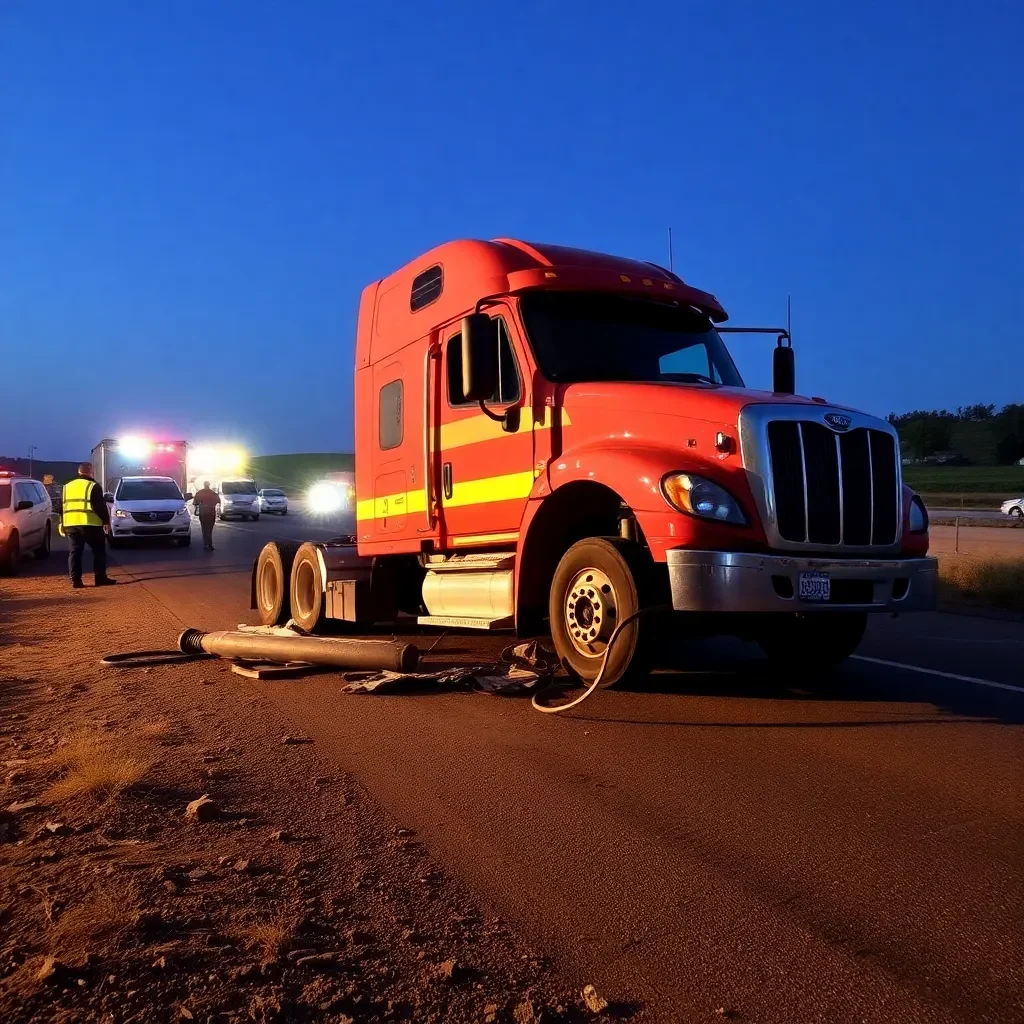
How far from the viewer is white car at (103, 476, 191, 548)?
26.2 metres

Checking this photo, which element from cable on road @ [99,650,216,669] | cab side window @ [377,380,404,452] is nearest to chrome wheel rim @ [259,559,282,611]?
cable on road @ [99,650,216,669]

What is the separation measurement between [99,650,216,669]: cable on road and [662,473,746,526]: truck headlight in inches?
179

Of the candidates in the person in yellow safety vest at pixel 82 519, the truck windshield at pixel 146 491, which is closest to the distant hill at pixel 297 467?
the truck windshield at pixel 146 491

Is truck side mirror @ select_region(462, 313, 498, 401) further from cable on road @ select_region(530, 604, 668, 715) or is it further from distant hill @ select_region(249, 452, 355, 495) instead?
distant hill @ select_region(249, 452, 355, 495)

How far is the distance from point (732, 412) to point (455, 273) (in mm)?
2984

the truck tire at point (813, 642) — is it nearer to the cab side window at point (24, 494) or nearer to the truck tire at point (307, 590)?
the truck tire at point (307, 590)

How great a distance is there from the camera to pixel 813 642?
7.43 m

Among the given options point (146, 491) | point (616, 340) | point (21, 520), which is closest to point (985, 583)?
point (616, 340)

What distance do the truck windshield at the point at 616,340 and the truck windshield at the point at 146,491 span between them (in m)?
21.6

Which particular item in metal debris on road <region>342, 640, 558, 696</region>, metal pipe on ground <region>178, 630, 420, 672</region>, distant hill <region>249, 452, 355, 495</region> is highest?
distant hill <region>249, 452, 355, 495</region>

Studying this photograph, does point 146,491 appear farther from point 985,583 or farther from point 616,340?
point 616,340

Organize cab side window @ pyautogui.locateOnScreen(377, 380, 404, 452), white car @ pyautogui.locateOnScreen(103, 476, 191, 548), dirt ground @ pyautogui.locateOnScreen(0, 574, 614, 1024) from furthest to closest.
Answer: white car @ pyautogui.locateOnScreen(103, 476, 191, 548) < cab side window @ pyautogui.locateOnScreen(377, 380, 404, 452) < dirt ground @ pyautogui.locateOnScreen(0, 574, 614, 1024)

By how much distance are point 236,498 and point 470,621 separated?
4175 cm

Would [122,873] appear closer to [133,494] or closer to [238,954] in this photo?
[238,954]
